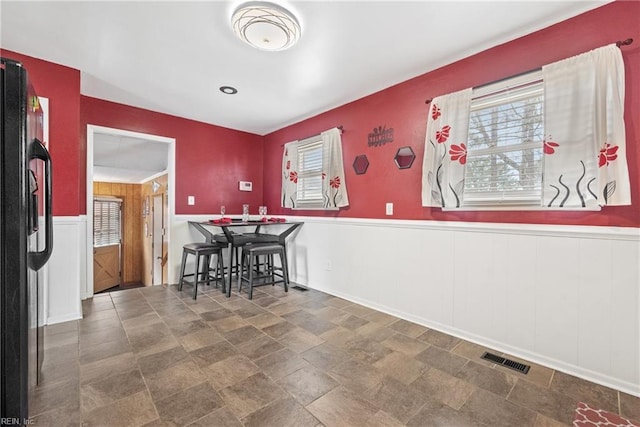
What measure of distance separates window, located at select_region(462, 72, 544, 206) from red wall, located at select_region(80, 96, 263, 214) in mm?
3447

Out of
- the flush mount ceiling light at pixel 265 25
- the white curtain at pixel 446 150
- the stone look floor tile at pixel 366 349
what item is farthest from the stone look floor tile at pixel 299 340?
the flush mount ceiling light at pixel 265 25

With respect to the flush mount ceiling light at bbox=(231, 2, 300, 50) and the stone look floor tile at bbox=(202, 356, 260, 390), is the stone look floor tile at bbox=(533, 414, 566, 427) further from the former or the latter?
the flush mount ceiling light at bbox=(231, 2, 300, 50)

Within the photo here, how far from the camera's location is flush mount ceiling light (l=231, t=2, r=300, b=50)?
1.83 metres

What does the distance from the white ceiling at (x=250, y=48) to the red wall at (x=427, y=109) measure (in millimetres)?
97

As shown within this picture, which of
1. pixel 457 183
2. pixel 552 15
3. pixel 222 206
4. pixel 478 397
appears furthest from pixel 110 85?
pixel 478 397

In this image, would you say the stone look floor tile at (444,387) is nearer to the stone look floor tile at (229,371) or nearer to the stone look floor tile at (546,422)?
the stone look floor tile at (546,422)

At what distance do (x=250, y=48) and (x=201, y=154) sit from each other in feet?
7.50

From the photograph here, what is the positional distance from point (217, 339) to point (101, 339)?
94 centimetres

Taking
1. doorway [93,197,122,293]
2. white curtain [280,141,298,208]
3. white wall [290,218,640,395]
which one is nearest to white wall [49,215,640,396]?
white wall [290,218,640,395]

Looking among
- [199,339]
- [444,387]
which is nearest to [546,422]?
[444,387]

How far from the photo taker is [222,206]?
14.3ft

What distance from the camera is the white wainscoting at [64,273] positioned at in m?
2.60

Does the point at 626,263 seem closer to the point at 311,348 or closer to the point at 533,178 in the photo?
the point at 533,178

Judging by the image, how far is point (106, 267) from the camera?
658cm
